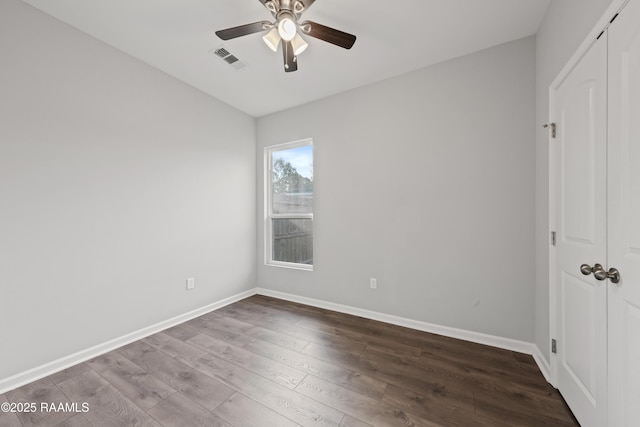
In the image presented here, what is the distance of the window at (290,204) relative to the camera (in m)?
3.50

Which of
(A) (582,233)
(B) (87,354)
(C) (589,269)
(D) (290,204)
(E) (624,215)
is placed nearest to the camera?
(E) (624,215)

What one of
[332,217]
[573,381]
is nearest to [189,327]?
[332,217]

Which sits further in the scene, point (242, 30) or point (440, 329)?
point (440, 329)

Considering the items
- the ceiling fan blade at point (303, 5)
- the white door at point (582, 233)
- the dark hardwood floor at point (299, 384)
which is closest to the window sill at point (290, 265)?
the dark hardwood floor at point (299, 384)

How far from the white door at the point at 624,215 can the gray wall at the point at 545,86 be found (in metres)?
0.44

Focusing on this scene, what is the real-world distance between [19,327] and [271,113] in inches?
136

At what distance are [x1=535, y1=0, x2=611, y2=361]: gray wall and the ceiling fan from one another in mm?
1357

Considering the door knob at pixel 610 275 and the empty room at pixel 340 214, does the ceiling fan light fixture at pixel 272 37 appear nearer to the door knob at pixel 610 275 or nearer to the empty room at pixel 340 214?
the empty room at pixel 340 214

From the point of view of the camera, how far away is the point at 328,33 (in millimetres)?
1706

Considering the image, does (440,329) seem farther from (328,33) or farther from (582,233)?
(328,33)

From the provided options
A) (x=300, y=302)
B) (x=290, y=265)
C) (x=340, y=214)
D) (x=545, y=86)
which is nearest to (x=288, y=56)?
(x=340, y=214)

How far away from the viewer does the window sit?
3.50 meters

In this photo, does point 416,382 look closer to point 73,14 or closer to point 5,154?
point 5,154

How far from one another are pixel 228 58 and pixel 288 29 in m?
1.13
